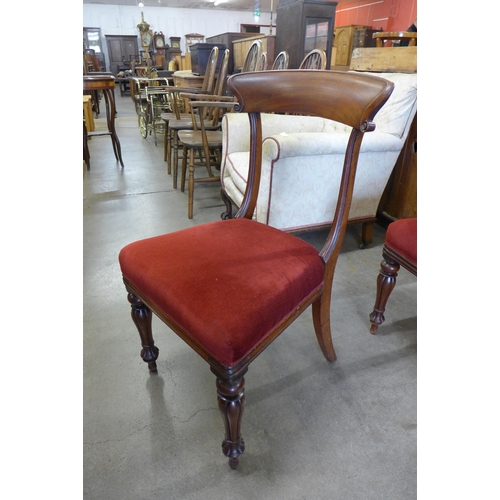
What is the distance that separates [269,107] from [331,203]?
2.63 feet

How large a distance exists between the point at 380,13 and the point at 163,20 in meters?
7.49

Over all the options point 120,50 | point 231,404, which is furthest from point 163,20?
point 231,404

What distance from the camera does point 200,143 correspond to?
2.32 meters

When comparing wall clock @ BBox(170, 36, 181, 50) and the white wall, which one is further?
wall clock @ BBox(170, 36, 181, 50)

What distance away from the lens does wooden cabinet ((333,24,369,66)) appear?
7.09 metres

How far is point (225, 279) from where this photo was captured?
80 centimetres

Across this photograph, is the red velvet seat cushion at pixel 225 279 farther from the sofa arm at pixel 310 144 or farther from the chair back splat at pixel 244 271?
the sofa arm at pixel 310 144

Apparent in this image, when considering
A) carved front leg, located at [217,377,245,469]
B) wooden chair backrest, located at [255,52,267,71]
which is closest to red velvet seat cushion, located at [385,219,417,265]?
carved front leg, located at [217,377,245,469]

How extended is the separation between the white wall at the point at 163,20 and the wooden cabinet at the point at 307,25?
9.01 m

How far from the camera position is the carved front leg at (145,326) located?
1026 mm

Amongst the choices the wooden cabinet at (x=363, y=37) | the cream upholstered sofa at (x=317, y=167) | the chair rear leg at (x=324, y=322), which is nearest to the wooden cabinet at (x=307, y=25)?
the cream upholstered sofa at (x=317, y=167)

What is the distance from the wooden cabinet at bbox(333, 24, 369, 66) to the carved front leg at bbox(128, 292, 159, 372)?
25.3 ft

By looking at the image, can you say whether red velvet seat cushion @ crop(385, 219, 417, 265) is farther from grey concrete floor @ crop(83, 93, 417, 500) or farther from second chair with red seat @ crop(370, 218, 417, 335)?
grey concrete floor @ crop(83, 93, 417, 500)
